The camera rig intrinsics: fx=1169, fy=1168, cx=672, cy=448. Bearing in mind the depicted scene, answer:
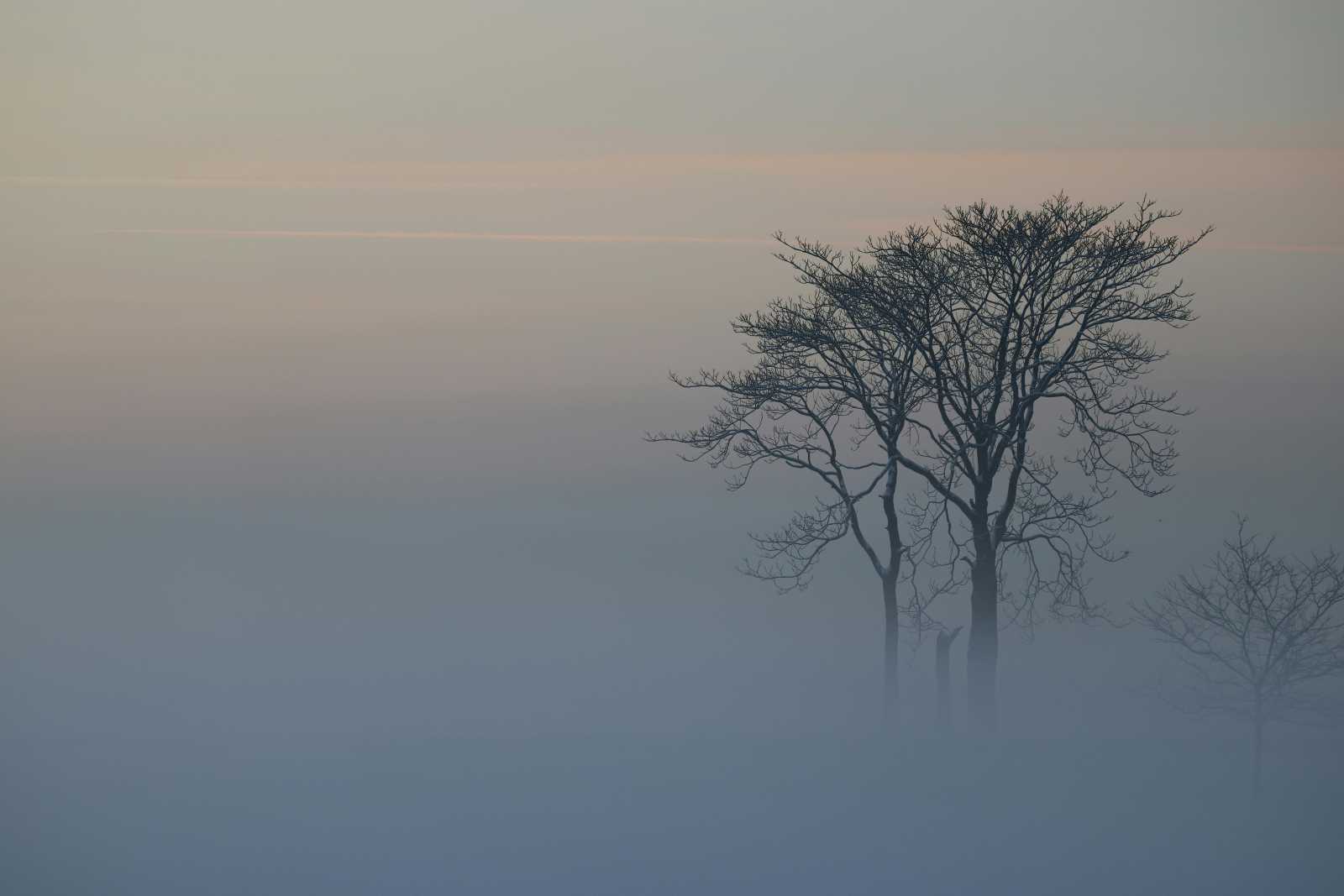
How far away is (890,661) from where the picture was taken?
55.7 ft

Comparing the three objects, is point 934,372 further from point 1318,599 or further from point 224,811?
point 224,811

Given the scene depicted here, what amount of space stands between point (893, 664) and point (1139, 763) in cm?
351

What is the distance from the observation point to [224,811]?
14391 mm

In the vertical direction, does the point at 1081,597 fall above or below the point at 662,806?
above

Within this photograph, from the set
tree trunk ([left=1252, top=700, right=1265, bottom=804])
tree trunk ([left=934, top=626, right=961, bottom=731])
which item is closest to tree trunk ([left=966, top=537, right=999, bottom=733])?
tree trunk ([left=934, top=626, right=961, bottom=731])

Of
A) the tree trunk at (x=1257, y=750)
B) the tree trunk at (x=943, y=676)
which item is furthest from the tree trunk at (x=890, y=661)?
the tree trunk at (x=1257, y=750)

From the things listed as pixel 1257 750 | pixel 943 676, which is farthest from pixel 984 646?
pixel 1257 750

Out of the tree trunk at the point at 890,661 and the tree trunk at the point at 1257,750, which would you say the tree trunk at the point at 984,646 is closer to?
the tree trunk at the point at 890,661

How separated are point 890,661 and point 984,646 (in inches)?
53.7

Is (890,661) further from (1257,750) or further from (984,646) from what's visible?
(1257,750)

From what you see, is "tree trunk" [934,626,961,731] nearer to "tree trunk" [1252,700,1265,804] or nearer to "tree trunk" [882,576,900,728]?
"tree trunk" [882,576,900,728]

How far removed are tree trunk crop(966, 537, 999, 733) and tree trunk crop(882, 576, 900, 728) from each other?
1.07m

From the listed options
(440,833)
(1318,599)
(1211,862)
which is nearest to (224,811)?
(440,833)

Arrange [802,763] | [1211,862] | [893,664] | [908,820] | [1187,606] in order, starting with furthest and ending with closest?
[1187,606]
[893,664]
[802,763]
[908,820]
[1211,862]
